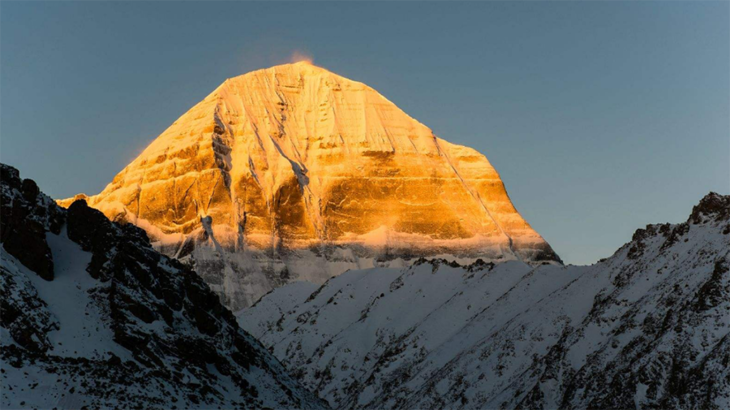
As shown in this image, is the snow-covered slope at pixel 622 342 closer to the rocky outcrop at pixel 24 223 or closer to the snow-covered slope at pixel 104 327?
the snow-covered slope at pixel 104 327

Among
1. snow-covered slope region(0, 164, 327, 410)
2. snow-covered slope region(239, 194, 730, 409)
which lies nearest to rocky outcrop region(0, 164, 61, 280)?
snow-covered slope region(0, 164, 327, 410)

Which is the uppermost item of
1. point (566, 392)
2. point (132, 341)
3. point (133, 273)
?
point (133, 273)

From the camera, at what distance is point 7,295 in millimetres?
107562

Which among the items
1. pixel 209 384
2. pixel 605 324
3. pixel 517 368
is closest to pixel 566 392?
pixel 605 324

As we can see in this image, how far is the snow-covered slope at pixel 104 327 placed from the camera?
102375mm

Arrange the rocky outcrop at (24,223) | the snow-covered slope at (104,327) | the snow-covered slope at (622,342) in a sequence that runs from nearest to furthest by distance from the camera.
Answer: the snow-covered slope at (104,327) < the rocky outcrop at (24,223) < the snow-covered slope at (622,342)

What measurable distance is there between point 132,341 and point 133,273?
551 inches

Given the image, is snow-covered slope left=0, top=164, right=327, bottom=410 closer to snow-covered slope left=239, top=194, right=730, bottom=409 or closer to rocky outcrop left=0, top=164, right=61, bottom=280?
rocky outcrop left=0, top=164, right=61, bottom=280

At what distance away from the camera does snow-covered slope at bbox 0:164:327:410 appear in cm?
10238

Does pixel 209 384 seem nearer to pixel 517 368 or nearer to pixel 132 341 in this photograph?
pixel 132 341

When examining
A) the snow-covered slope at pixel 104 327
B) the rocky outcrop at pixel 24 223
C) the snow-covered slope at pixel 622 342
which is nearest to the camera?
the snow-covered slope at pixel 104 327

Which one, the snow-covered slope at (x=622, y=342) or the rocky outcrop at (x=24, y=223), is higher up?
the rocky outcrop at (x=24, y=223)

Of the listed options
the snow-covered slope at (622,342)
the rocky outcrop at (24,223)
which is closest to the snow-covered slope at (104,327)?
the rocky outcrop at (24,223)

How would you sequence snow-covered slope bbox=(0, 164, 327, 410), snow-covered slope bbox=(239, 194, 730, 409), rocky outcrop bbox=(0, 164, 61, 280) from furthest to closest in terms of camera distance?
snow-covered slope bbox=(239, 194, 730, 409)
rocky outcrop bbox=(0, 164, 61, 280)
snow-covered slope bbox=(0, 164, 327, 410)
